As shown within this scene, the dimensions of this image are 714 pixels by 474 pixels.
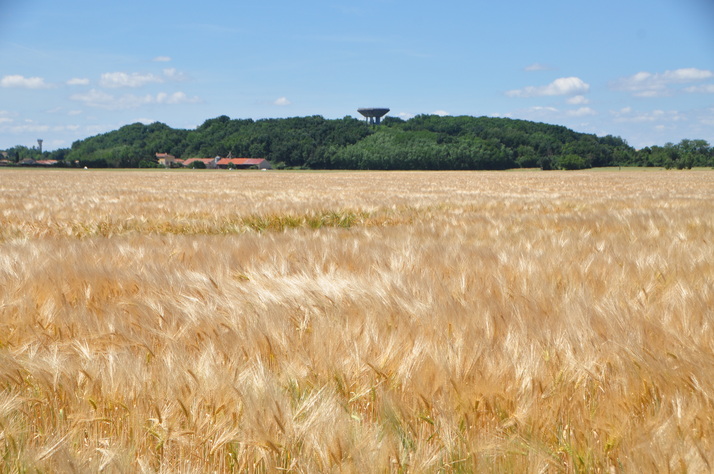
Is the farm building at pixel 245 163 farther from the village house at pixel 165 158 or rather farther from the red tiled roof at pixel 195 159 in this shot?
the village house at pixel 165 158

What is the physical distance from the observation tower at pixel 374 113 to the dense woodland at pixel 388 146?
7.62 feet

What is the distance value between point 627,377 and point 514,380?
0.32m

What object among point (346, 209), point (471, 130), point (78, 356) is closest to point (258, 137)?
point (471, 130)

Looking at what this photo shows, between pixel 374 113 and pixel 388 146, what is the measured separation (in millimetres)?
50254

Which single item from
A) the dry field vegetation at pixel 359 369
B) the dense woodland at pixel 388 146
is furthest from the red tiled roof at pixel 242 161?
the dry field vegetation at pixel 359 369

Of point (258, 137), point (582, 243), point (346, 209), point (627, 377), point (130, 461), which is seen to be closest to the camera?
point (130, 461)

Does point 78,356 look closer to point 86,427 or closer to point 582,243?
point 86,427

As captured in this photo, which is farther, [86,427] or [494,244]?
[494,244]

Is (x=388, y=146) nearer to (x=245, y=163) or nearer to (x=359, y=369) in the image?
(x=245, y=163)

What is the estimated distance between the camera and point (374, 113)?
157625mm

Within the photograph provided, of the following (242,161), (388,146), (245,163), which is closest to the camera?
(388,146)

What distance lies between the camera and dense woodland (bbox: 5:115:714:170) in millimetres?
99244

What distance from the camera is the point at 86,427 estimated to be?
1.40 meters

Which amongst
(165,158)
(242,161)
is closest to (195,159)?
(165,158)
